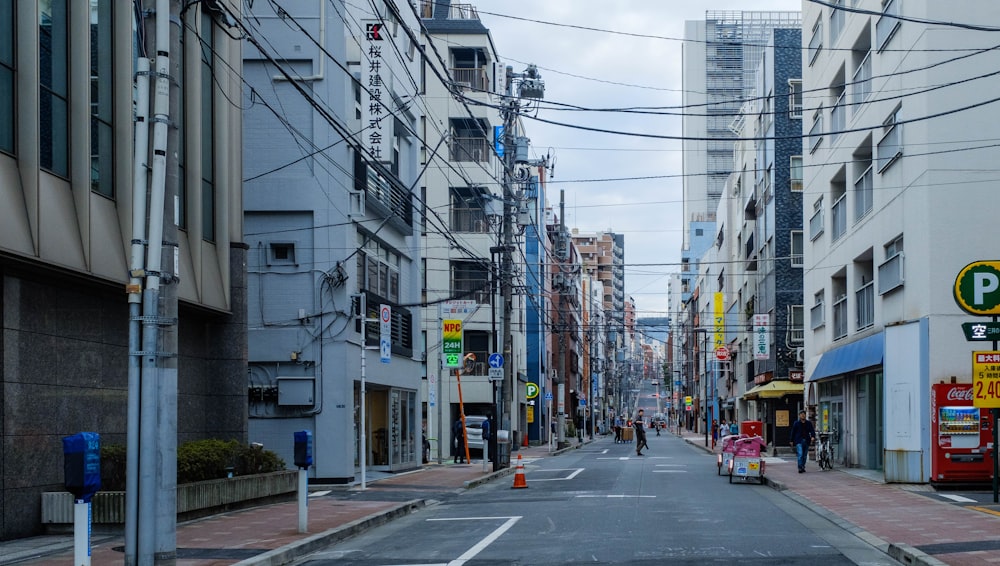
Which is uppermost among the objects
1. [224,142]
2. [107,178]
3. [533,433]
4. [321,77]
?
[321,77]

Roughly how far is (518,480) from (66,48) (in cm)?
1461

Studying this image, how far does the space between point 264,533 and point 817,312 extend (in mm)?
27805

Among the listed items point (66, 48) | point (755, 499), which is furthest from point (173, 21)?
point (755, 499)

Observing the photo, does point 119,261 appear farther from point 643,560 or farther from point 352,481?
point 352,481

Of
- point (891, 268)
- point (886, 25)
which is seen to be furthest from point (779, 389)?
point (886, 25)

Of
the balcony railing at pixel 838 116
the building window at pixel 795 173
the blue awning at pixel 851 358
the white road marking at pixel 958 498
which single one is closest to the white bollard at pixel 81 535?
the white road marking at pixel 958 498

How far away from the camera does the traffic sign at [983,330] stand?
59.4 feet

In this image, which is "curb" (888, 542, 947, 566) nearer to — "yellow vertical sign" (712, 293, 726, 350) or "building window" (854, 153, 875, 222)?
"building window" (854, 153, 875, 222)

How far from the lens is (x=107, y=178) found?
17.0 metres

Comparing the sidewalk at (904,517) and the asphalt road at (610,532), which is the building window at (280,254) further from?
the sidewalk at (904,517)

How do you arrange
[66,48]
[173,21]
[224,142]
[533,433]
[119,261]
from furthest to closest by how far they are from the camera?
[533,433], [224,142], [119,261], [66,48], [173,21]

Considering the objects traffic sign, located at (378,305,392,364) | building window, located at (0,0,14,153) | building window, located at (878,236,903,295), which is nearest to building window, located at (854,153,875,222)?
building window, located at (878,236,903,295)

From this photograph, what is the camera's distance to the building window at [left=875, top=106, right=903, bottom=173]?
1056 inches

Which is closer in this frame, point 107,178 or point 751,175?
point 107,178
